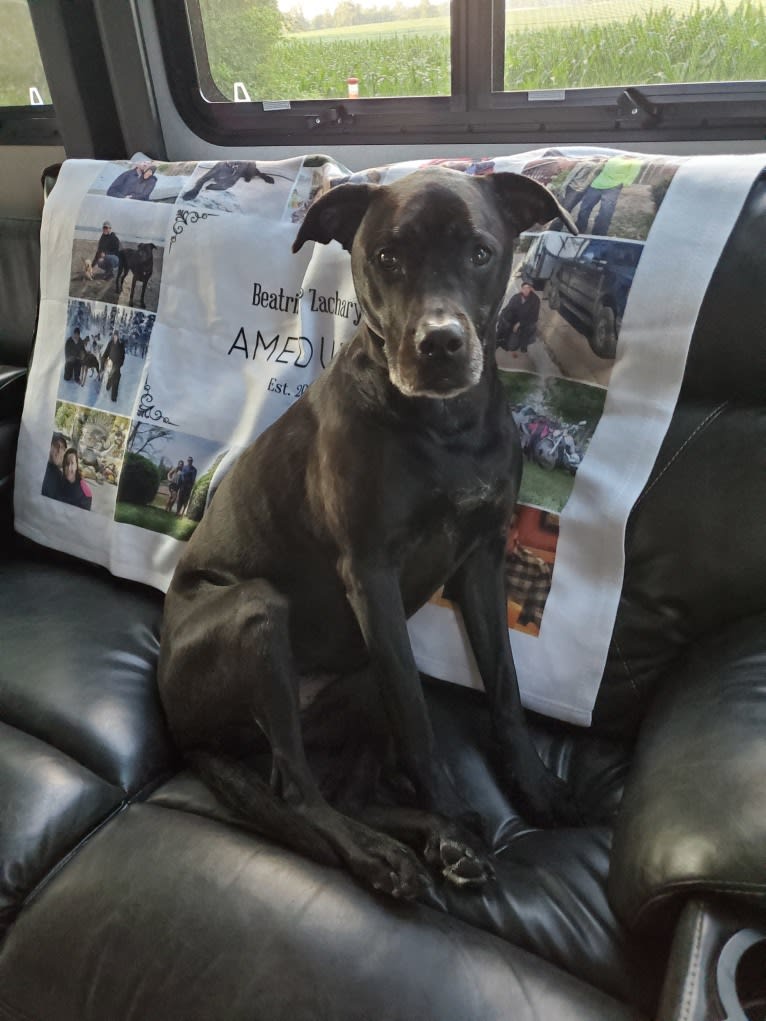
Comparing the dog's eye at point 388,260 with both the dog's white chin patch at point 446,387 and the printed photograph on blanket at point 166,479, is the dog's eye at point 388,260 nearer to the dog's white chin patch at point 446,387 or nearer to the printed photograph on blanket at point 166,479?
the dog's white chin patch at point 446,387

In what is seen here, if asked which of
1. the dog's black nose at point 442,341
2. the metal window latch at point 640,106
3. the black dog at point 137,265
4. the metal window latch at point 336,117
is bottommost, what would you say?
the black dog at point 137,265

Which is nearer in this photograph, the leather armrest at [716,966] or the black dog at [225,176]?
the leather armrest at [716,966]

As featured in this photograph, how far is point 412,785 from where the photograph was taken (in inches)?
44.4

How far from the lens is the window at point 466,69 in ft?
5.11

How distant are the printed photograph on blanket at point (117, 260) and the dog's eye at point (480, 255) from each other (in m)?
0.91

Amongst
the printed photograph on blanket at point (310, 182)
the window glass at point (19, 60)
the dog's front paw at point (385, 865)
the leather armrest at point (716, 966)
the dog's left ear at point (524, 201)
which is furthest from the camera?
the window glass at point (19, 60)

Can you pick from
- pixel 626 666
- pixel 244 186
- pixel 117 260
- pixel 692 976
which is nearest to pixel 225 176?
pixel 244 186

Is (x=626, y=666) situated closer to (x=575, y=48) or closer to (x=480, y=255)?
(x=480, y=255)

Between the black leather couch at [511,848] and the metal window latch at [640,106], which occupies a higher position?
the metal window latch at [640,106]

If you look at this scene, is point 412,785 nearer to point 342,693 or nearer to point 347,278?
point 342,693

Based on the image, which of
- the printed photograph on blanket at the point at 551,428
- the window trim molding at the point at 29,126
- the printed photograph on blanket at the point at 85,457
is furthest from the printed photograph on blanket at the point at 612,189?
the window trim molding at the point at 29,126

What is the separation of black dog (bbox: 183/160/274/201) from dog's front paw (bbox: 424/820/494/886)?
4.19ft

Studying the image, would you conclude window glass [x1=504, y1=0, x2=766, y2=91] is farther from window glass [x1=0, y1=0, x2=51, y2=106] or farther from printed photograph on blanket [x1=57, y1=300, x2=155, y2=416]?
window glass [x1=0, y1=0, x2=51, y2=106]

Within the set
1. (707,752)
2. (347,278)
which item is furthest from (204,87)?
(707,752)
